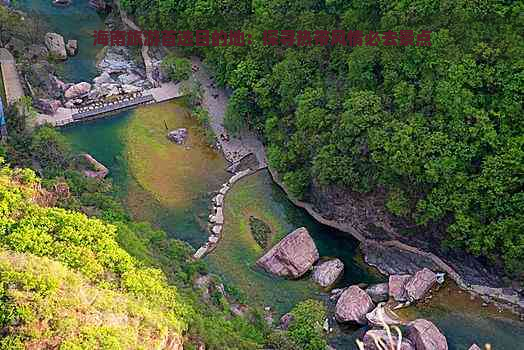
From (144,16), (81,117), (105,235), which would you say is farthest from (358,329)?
(144,16)

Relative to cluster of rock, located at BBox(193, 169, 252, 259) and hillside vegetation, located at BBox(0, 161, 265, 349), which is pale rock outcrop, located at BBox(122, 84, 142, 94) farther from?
hillside vegetation, located at BBox(0, 161, 265, 349)

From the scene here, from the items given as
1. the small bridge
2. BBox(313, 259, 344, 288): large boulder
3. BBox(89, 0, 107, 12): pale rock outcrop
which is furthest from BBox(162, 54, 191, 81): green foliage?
BBox(313, 259, 344, 288): large boulder

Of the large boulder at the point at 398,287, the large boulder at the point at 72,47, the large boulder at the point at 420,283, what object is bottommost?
the large boulder at the point at 72,47

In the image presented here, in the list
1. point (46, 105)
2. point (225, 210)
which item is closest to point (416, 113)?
point (225, 210)

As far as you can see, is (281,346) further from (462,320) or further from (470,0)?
(470,0)

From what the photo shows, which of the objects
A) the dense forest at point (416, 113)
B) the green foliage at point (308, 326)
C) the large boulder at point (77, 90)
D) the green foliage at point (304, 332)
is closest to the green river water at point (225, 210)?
the large boulder at point (77, 90)

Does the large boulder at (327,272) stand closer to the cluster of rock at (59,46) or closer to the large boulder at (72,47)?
the cluster of rock at (59,46)
